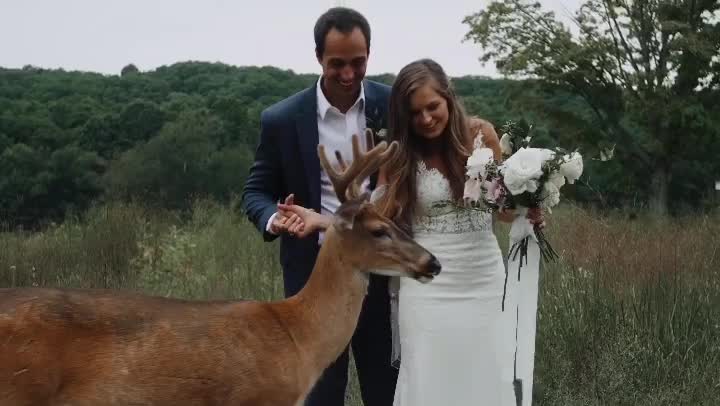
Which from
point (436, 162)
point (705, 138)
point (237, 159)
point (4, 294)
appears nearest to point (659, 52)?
point (705, 138)

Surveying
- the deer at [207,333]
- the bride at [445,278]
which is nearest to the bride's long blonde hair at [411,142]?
the bride at [445,278]

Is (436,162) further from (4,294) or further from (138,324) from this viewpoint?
(4,294)

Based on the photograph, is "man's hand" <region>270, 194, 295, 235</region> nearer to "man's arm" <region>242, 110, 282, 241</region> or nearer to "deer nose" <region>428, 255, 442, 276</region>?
"man's arm" <region>242, 110, 282, 241</region>

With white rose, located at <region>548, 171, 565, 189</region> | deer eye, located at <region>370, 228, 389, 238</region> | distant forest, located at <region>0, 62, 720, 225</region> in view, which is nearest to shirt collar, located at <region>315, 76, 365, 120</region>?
deer eye, located at <region>370, 228, 389, 238</region>

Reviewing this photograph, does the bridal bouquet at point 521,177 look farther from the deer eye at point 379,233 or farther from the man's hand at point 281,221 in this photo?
the man's hand at point 281,221

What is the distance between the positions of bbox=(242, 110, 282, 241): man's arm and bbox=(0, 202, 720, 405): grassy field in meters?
2.24

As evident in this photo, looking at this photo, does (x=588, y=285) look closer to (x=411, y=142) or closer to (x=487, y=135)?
(x=487, y=135)

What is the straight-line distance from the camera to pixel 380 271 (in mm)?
3891

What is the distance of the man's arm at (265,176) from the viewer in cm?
415

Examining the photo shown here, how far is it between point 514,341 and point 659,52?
2103cm

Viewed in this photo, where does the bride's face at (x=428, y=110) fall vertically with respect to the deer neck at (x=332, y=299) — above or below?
above

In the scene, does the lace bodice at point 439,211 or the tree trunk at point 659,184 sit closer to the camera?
the lace bodice at point 439,211

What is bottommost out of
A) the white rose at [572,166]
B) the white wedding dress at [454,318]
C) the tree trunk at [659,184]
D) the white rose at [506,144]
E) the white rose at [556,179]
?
the tree trunk at [659,184]

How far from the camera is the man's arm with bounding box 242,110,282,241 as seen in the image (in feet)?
13.6
